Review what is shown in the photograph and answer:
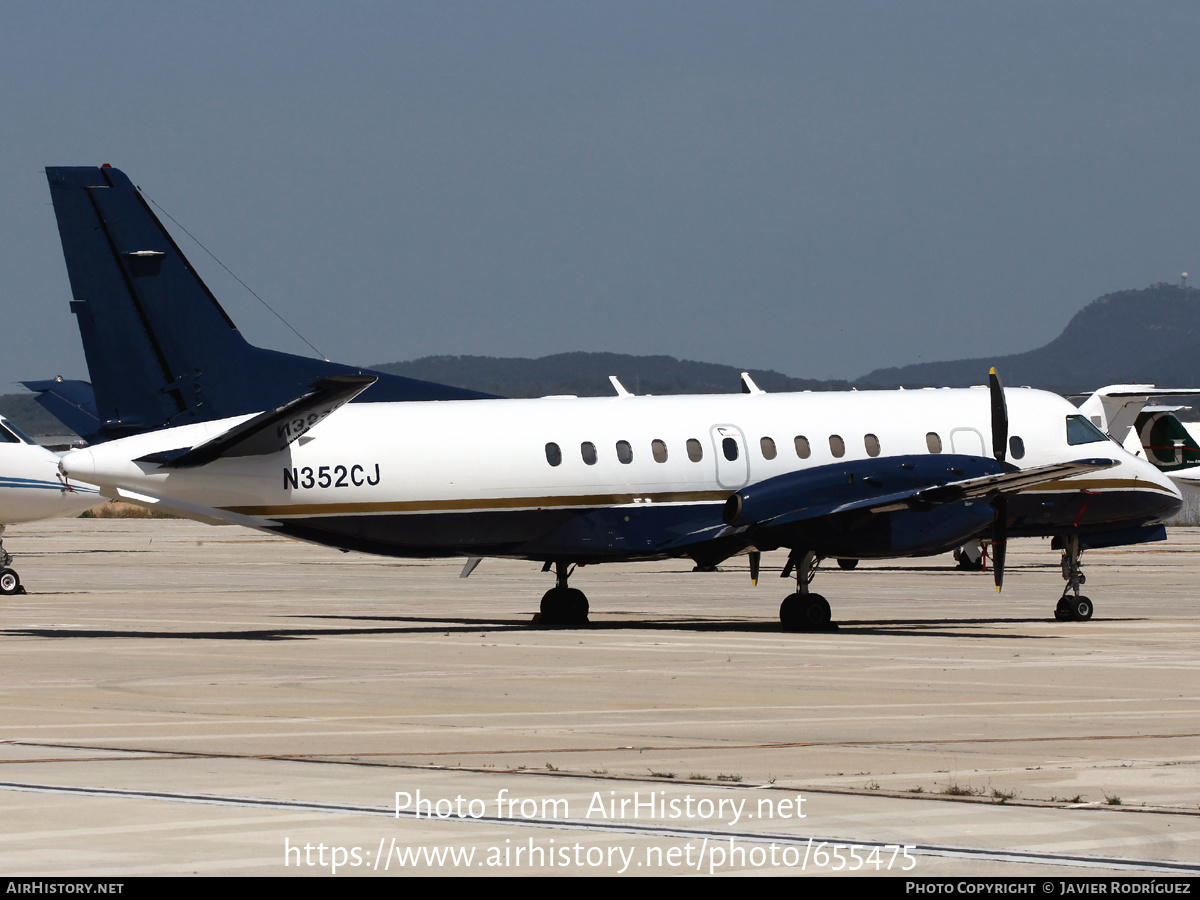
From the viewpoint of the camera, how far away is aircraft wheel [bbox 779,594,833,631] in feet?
83.8

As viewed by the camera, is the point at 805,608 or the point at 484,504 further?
the point at 805,608

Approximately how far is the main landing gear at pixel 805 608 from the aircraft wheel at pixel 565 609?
11.2 feet

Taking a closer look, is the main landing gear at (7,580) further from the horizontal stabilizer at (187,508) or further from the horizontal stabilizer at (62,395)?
the horizontal stabilizer at (62,395)

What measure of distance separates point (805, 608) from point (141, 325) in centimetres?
1043

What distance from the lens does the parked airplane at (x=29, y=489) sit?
35.7 metres

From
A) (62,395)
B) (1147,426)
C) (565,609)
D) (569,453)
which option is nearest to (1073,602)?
(565,609)

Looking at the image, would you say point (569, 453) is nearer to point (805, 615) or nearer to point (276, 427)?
point (805, 615)

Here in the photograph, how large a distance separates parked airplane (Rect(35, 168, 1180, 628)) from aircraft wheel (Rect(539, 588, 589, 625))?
0.10 feet

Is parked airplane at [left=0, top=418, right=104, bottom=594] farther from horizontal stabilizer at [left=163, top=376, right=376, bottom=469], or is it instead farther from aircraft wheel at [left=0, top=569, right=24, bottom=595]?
horizontal stabilizer at [left=163, top=376, right=376, bottom=469]

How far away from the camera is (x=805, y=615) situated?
25.6 m

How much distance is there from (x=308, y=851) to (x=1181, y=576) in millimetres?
36786

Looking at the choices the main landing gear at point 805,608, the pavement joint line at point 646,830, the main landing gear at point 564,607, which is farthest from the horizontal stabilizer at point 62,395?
the pavement joint line at point 646,830

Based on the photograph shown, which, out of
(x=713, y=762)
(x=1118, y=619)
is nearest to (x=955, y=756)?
(x=713, y=762)

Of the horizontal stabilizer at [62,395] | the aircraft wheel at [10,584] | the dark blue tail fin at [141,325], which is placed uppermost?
the horizontal stabilizer at [62,395]
